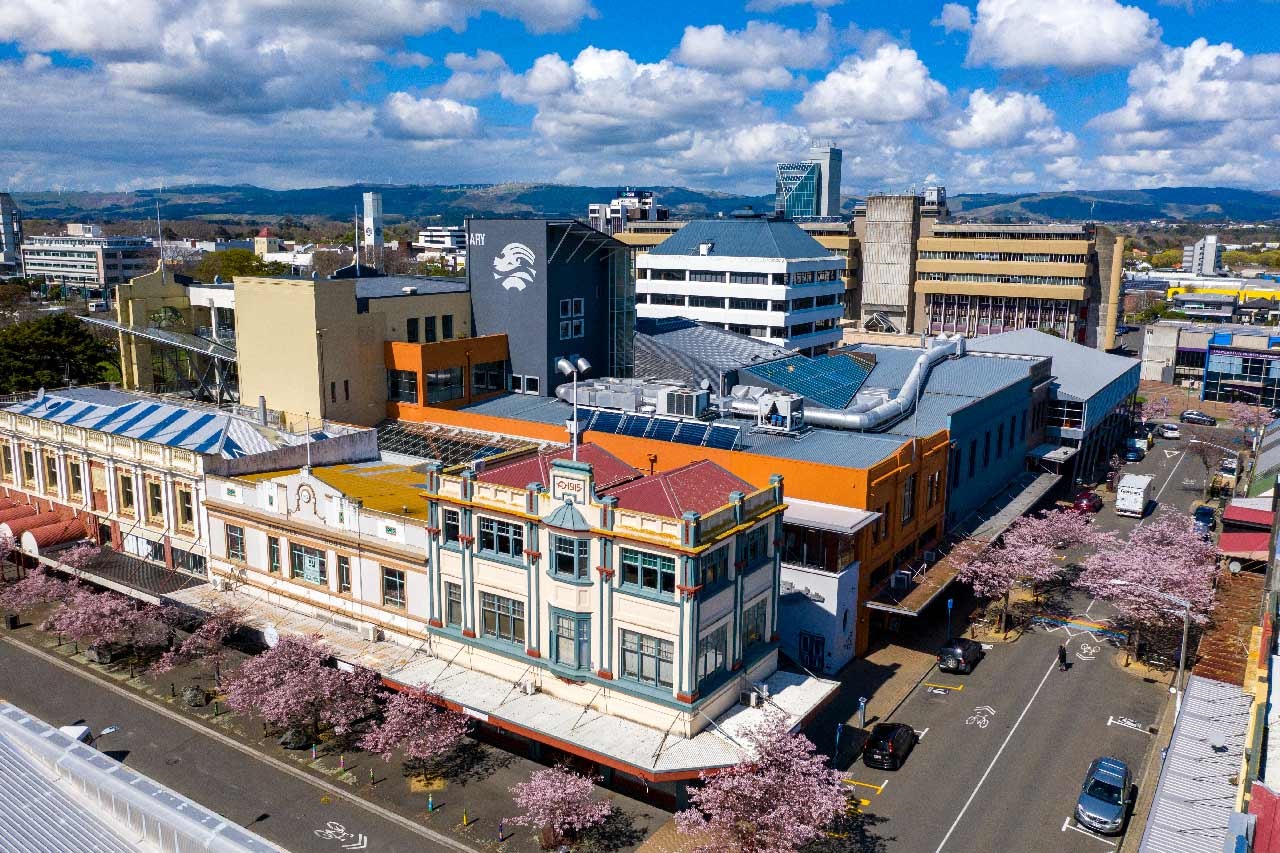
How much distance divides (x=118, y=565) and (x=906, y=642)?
147ft

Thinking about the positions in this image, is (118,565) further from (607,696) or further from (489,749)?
(607,696)

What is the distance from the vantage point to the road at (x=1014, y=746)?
3750 cm

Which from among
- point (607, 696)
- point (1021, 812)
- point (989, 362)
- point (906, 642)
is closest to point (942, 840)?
point (1021, 812)

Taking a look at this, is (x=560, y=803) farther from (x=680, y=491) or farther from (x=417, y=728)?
(x=680, y=491)

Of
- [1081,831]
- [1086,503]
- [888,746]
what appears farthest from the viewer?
[1086,503]

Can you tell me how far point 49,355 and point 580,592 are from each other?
265ft

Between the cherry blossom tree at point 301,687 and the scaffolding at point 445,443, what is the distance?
18152mm

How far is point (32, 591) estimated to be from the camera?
5288 centimetres

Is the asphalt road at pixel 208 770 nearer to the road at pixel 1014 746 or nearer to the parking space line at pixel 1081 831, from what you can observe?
the road at pixel 1014 746

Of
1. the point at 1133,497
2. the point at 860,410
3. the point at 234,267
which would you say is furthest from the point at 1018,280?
the point at 234,267

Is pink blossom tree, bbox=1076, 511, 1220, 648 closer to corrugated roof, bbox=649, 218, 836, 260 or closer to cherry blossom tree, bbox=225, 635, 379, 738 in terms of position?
cherry blossom tree, bbox=225, 635, 379, 738

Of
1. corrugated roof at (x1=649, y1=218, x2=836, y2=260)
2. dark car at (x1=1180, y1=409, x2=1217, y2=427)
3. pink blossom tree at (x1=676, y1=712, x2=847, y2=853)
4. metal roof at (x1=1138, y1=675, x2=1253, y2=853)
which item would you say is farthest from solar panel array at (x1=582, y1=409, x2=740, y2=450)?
dark car at (x1=1180, y1=409, x2=1217, y2=427)

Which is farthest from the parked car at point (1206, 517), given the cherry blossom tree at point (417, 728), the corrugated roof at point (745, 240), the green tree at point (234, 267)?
the green tree at point (234, 267)

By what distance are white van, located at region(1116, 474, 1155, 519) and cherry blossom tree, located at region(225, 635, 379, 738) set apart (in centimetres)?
6503
